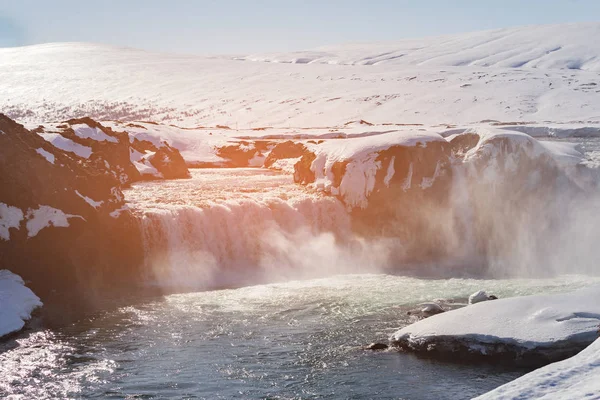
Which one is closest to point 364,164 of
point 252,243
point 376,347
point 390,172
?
point 390,172

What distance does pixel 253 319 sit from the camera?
21.4 meters

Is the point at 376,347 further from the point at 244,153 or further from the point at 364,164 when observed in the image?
the point at 244,153

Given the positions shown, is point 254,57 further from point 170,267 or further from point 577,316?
point 577,316

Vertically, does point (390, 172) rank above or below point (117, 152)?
below

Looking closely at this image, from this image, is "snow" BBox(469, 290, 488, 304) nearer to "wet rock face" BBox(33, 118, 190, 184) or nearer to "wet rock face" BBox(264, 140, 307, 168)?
"wet rock face" BBox(33, 118, 190, 184)

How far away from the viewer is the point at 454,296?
24.1 meters

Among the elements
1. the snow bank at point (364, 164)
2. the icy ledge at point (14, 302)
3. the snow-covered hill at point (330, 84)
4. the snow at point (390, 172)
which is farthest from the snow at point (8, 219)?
the snow-covered hill at point (330, 84)

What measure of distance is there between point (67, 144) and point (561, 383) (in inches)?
1201

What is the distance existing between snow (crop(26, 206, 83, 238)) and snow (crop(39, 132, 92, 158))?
36.5 feet

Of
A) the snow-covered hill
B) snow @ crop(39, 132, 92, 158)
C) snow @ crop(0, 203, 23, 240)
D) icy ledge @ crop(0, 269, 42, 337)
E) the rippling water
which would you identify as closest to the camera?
the rippling water

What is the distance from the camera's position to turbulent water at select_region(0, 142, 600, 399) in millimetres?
16312

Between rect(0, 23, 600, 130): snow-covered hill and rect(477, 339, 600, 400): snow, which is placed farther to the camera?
rect(0, 23, 600, 130): snow-covered hill

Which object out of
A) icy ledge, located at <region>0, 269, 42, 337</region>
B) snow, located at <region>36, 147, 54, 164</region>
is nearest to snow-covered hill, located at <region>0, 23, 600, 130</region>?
snow, located at <region>36, 147, 54, 164</region>

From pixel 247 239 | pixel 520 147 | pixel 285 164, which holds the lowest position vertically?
pixel 247 239
